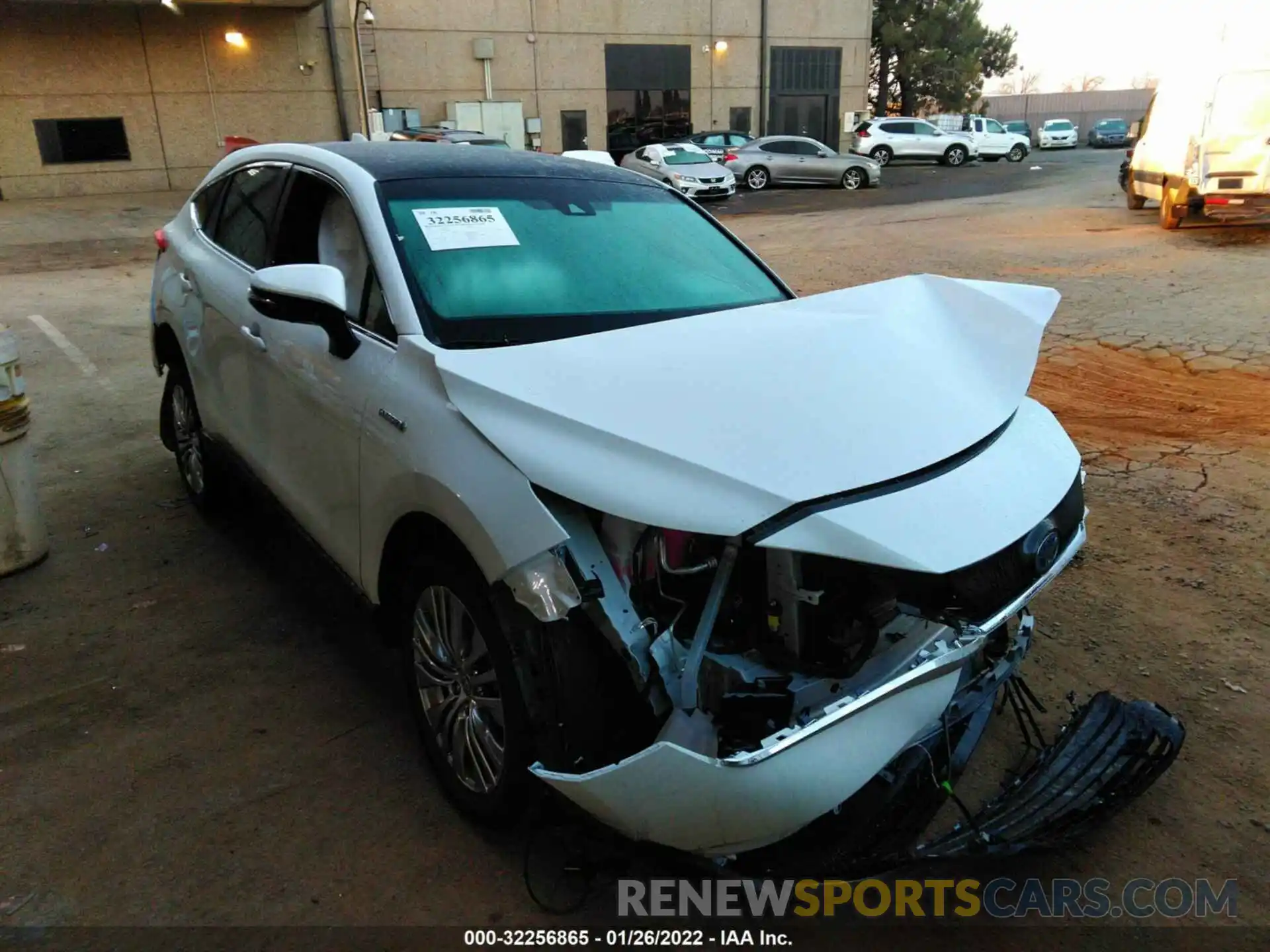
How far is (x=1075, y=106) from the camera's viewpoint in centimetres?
5256

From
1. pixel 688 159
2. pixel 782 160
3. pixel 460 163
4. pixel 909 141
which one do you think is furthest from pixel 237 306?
pixel 909 141

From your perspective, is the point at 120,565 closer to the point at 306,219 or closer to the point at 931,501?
the point at 306,219

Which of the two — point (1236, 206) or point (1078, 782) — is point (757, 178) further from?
point (1078, 782)

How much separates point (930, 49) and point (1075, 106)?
1859 centimetres

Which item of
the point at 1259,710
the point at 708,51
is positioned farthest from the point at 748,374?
the point at 708,51

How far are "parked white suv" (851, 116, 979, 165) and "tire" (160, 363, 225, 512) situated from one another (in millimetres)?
29082

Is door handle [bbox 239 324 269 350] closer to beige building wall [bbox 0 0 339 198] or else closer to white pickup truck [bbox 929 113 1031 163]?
beige building wall [bbox 0 0 339 198]

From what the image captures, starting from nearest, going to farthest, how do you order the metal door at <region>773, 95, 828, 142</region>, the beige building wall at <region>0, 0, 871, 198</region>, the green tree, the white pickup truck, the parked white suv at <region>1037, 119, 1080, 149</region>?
the beige building wall at <region>0, 0, 871, 198</region>
the metal door at <region>773, 95, 828, 142</region>
the white pickup truck
the green tree
the parked white suv at <region>1037, 119, 1080, 149</region>

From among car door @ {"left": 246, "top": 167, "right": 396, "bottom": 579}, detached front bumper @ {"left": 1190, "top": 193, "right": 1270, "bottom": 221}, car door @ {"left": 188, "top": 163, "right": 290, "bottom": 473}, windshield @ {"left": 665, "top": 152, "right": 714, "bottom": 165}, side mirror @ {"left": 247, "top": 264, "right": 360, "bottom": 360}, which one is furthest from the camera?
windshield @ {"left": 665, "top": 152, "right": 714, "bottom": 165}

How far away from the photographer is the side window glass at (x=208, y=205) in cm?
427

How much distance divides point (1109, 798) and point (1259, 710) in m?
1.12

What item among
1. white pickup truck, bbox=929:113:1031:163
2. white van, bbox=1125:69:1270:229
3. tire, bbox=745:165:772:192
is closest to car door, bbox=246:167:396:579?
white van, bbox=1125:69:1270:229

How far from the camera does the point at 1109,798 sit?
93.1 inches

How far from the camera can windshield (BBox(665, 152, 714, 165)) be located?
21.1 metres
